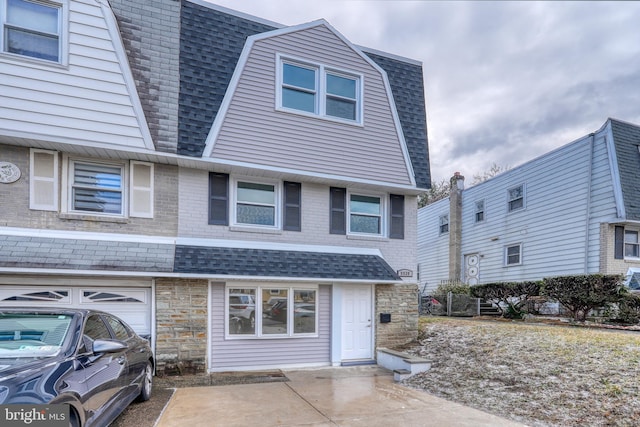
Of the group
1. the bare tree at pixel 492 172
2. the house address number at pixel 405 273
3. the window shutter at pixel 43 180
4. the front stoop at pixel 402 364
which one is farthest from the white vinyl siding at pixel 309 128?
the bare tree at pixel 492 172

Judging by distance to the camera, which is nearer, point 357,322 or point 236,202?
point 236,202

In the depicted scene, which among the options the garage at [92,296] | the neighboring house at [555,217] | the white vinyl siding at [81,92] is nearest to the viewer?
the white vinyl siding at [81,92]

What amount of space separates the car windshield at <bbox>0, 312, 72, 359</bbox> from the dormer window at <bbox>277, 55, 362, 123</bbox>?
252 inches

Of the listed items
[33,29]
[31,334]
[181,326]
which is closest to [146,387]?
[181,326]

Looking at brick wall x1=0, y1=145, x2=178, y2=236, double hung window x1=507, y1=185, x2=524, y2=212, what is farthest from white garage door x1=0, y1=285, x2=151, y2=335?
double hung window x1=507, y1=185, x2=524, y2=212

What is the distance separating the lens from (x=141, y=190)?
311 inches

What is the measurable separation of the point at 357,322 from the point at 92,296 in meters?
5.95

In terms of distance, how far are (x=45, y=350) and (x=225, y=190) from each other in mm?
5379

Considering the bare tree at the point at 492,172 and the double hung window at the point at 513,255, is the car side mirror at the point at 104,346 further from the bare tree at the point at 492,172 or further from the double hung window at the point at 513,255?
the bare tree at the point at 492,172

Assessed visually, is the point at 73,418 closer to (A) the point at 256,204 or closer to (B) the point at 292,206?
(A) the point at 256,204

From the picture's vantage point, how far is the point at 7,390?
2.80m

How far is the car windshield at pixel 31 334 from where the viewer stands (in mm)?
3443

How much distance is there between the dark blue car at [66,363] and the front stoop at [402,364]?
16.6ft

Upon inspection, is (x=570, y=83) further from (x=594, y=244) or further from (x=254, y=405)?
(x=594, y=244)
